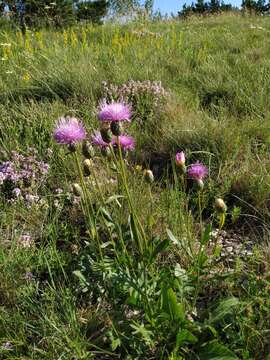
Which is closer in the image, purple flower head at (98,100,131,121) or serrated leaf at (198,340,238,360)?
serrated leaf at (198,340,238,360)

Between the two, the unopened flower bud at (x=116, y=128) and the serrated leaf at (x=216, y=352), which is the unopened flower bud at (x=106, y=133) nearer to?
the unopened flower bud at (x=116, y=128)

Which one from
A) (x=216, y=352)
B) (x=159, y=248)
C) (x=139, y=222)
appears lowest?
(x=216, y=352)

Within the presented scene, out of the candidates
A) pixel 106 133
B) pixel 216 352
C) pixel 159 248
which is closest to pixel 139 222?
pixel 159 248

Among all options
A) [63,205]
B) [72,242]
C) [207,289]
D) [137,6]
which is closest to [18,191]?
[63,205]

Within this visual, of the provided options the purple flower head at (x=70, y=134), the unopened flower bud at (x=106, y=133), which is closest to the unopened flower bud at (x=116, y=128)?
the unopened flower bud at (x=106, y=133)

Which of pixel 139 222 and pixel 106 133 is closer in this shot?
pixel 106 133

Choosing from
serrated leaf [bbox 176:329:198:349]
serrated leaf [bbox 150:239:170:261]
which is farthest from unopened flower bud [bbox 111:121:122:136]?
serrated leaf [bbox 176:329:198:349]

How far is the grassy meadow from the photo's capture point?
143cm

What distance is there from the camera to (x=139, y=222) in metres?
1.52

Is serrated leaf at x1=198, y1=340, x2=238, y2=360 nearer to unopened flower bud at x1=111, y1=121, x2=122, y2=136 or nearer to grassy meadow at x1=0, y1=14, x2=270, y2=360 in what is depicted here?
grassy meadow at x1=0, y1=14, x2=270, y2=360

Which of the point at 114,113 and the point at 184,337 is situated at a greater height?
the point at 114,113

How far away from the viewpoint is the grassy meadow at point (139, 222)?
4.70ft

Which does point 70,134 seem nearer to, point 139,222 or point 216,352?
point 139,222

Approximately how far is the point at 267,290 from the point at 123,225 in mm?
665
